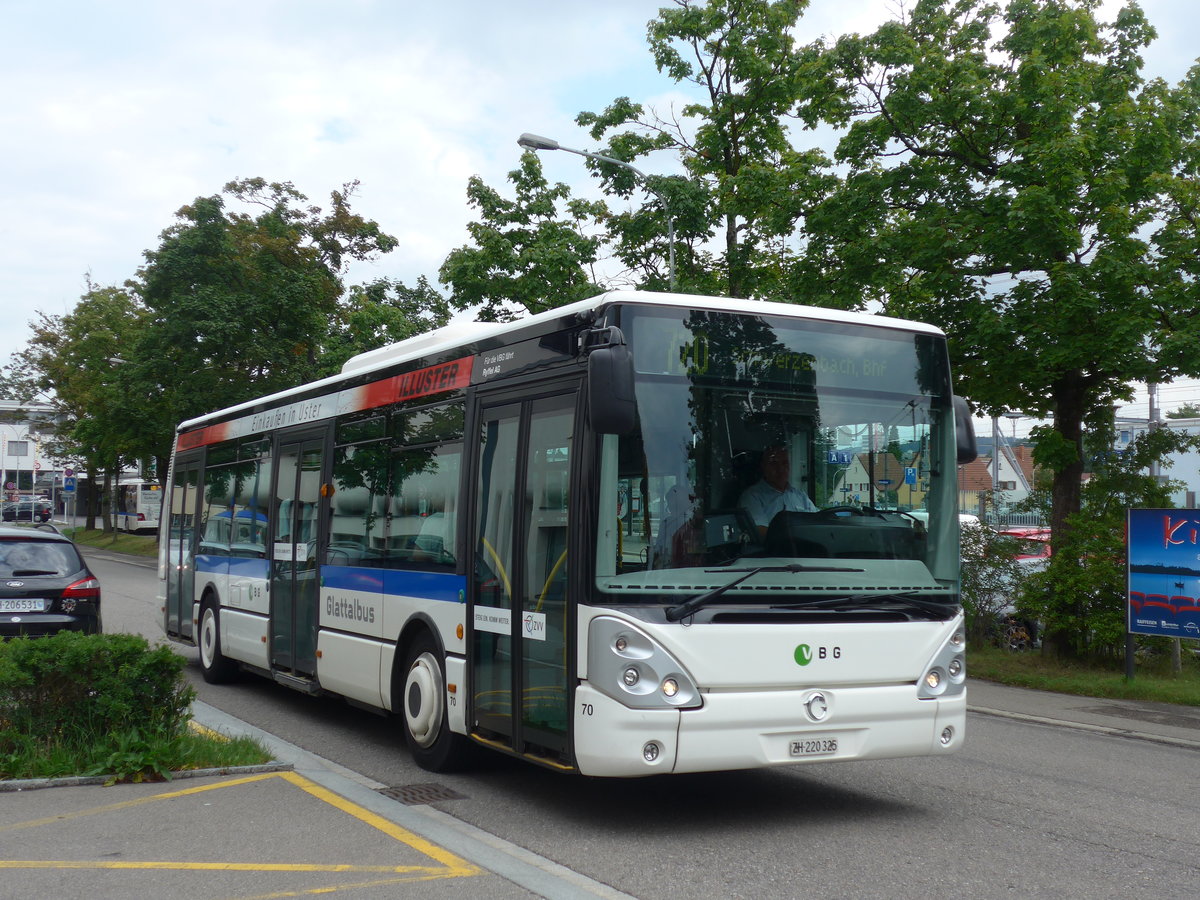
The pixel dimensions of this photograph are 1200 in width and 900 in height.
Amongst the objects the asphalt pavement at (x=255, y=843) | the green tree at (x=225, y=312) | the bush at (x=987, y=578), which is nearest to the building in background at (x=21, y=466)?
the green tree at (x=225, y=312)

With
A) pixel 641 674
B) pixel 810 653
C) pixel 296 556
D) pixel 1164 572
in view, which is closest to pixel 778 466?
pixel 810 653

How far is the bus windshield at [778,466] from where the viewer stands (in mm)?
6605

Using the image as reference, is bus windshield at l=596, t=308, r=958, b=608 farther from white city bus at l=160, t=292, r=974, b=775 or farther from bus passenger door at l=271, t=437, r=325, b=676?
bus passenger door at l=271, t=437, r=325, b=676

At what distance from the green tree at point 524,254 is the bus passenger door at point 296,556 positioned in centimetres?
1390

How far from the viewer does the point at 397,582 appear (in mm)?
9164

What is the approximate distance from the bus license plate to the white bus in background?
191 ft

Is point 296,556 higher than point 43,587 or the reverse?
higher

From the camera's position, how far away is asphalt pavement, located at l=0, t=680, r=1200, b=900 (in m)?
5.52

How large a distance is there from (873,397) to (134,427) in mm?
38379

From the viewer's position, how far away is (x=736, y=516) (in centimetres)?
673

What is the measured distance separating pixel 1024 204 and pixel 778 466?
30.0 ft

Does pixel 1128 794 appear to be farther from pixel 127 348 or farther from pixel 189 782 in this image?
pixel 127 348

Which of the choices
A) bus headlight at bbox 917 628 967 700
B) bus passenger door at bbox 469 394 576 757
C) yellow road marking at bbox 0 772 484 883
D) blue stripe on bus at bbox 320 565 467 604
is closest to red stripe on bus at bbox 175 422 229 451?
blue stripe on bus at bbox 320 565 467 604

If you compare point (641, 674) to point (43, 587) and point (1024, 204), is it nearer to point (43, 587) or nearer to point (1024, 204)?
point (43, 587)
